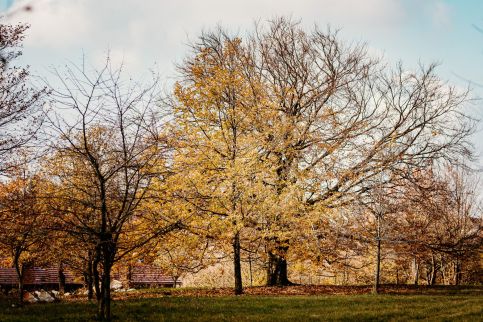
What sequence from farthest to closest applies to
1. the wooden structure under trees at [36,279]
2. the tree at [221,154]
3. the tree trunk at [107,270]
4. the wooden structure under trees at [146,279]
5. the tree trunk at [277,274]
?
the wooden structure under trees at [36,279] → the wooden structure under trees at [146,279] → the tree trunk at [277,274] → the tree at [221,154] → the tree trunk at [107,270]

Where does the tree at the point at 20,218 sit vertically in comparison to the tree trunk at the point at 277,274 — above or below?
above

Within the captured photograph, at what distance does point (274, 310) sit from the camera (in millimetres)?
10539

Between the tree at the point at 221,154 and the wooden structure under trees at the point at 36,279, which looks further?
the wooden structure under trees at the point at 36,279

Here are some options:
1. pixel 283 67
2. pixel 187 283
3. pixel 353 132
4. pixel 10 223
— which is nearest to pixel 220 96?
pixel 283 67

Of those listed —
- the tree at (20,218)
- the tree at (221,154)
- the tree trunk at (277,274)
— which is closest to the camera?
the tree at (20,218)

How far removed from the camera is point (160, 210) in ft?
47.4

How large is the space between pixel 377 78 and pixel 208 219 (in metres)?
10.4

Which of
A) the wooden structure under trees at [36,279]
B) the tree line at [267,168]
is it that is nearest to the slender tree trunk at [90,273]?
the tree line at [267,168]

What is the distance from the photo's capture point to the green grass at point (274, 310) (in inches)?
364

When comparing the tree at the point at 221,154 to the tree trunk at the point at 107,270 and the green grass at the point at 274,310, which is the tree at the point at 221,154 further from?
the tree trunk at the point at 107,270

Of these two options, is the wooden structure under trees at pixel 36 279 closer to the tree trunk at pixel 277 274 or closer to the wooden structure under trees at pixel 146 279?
the wooden structure under trees at pixel 146 279

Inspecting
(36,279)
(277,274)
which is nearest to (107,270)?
(277,274)

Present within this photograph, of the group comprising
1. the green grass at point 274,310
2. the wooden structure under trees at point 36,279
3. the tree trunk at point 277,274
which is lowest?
the wooden structure under trees at point 36,279

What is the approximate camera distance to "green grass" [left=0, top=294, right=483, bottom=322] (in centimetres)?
925
